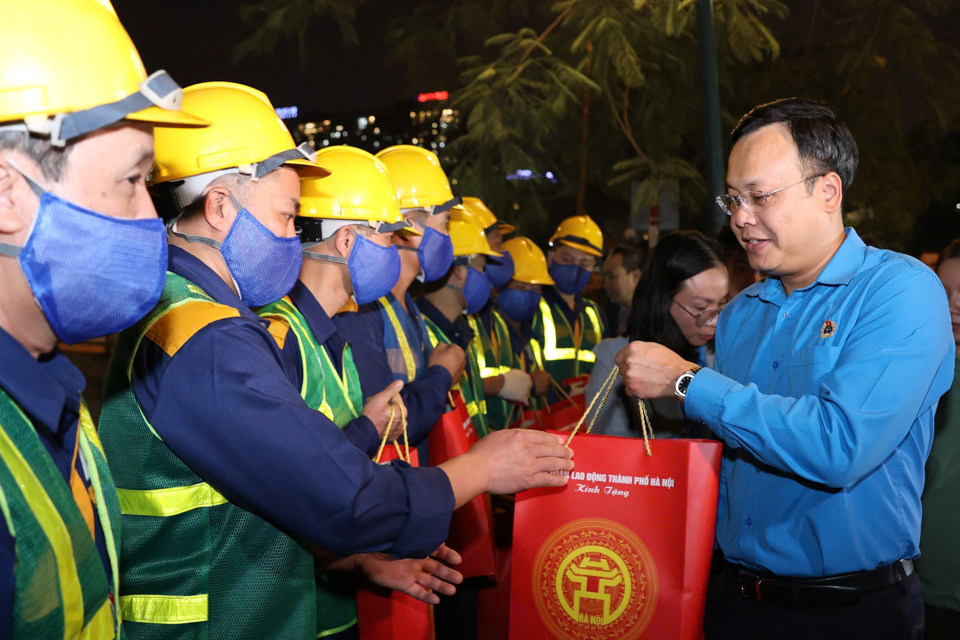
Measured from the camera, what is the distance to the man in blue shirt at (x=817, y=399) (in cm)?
236

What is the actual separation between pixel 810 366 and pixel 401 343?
8.86ft

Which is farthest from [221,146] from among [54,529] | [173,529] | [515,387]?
[515,387]

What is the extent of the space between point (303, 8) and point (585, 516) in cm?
839

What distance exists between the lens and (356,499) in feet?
6.91

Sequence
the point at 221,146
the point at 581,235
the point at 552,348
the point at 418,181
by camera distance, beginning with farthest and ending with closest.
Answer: the point at 581,235
the point at 552,348
the point at 418,181
the point at 221,146

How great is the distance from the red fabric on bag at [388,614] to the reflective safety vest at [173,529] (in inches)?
A: 25.5

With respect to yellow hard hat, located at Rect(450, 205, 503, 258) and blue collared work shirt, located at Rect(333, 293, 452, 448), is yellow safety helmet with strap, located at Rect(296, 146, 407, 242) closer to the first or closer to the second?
blue collared work shirt, located at Rect(333, 293, 452, 448)

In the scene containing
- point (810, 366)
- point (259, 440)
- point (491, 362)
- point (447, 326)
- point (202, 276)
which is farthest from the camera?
point (491, 362)

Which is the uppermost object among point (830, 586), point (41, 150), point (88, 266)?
point (41, 150)

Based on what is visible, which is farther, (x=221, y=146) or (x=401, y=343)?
(x=401, y=343)

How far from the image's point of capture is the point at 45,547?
A: 147cm

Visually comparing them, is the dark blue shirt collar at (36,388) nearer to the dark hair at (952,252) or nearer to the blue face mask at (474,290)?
the dark hair at (952,252)

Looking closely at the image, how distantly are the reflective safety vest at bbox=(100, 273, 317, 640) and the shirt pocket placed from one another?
1706 millimetres

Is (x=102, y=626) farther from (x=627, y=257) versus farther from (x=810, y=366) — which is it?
(x=627, y=257)
